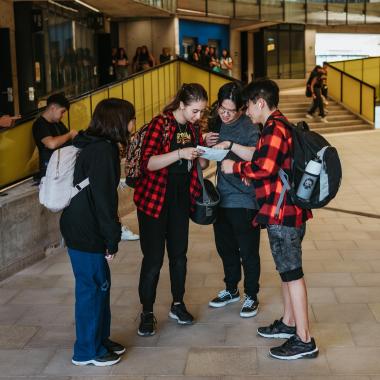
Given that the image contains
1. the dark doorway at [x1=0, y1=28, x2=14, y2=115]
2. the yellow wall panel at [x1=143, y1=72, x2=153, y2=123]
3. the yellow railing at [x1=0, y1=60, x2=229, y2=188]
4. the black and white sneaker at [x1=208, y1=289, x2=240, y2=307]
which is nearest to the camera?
the black and white sneaker at [x1=208, y1=289, x2=240, y2=307]

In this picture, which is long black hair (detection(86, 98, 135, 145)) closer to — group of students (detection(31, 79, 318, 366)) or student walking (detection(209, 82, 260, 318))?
group of students (detection(31, 79, 318, 366))

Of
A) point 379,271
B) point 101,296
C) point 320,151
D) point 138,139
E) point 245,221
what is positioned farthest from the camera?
point 379,271

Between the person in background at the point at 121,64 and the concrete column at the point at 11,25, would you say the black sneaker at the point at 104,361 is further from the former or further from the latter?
the person in background at the point at 121,64

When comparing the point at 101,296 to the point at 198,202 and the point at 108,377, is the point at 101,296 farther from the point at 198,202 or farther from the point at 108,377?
the point at 198,202

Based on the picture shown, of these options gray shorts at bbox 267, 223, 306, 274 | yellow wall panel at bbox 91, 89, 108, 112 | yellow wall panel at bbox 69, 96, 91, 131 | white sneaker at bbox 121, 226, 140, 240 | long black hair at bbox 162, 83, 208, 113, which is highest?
long black hair at bbox 162, 83, 208, 113

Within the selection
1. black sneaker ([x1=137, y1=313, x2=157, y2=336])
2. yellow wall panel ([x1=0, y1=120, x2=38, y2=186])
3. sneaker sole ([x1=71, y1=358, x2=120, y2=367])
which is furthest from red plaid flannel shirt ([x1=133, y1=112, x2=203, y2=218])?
yellow wall panel ([x1=0, y1=120, x2=38, y2=186])

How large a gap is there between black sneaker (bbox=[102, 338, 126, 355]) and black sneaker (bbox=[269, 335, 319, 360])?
37.3 inches

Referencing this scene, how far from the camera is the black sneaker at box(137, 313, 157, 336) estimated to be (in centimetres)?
446

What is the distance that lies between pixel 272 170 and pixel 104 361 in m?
1.53

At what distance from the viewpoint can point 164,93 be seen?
1287 cm

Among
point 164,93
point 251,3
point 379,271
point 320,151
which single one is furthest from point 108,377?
point 251,3

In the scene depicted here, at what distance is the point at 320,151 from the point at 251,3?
2378 cm

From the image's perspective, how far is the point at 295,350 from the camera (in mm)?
3980

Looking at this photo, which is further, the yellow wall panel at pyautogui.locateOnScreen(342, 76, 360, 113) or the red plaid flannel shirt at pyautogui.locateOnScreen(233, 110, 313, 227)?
the yellow wall panel at pyautogui.locateOnScreen(342, 76, 360, 113)
